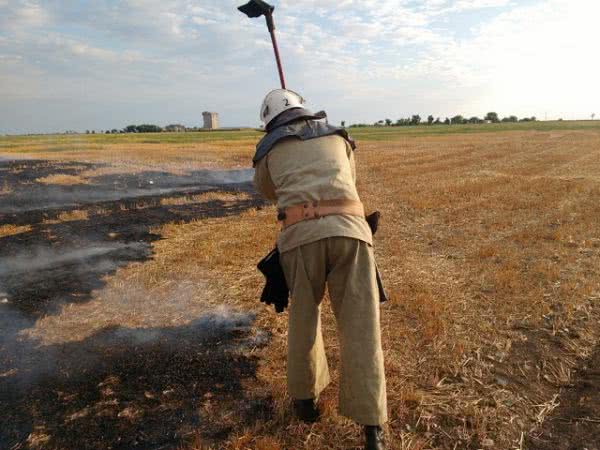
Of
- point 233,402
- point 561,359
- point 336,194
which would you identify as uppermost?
point 336,194

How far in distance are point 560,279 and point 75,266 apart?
742 cm

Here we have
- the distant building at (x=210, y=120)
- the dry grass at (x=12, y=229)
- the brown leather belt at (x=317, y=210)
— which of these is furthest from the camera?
the distant building at (x=210, y=120)

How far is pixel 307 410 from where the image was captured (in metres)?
3.21

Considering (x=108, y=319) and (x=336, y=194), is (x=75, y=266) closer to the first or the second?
(x=108, y=319)

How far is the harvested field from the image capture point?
3.21m

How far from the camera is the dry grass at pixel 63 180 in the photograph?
15414mm

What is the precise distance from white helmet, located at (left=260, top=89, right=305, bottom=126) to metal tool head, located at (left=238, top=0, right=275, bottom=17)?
1.67m

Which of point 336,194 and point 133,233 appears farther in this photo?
point 133,233

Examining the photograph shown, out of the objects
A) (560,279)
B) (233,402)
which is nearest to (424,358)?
(233,402)

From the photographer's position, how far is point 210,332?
468 centimetres

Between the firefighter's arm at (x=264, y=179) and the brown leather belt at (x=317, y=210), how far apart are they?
0.37 metres

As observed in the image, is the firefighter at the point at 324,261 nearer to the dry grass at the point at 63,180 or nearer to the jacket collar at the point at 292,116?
the jacket collar at the point at 292,116

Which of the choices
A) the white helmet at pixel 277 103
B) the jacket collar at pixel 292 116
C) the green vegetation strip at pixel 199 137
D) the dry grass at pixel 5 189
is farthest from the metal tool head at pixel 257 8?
the green vegetation strip at pixel 199 137

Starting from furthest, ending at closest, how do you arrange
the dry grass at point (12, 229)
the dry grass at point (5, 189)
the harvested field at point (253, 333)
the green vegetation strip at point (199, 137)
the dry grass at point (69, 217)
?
the green vegetation strip at point (199, 137) → the dry grass at point (5, 189) → the dry grass at point (69, 217) → the dry grass at point (12, 229) → the harvested field at point (253, 333)
